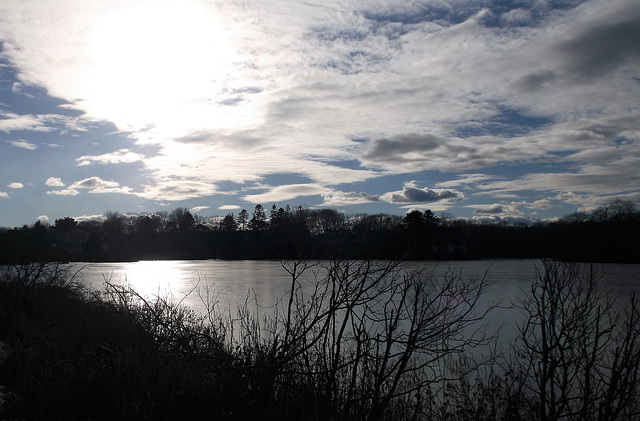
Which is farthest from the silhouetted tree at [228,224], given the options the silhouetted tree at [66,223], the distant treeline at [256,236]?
the silhouetted tree at [66,223]

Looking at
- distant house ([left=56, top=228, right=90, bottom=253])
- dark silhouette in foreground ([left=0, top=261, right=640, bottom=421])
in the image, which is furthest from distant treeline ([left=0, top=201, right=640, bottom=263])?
dark silhouette in foreground ([left=0, top=261, right=640, bottom=421])

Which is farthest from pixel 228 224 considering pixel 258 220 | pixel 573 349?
pixel 573 349

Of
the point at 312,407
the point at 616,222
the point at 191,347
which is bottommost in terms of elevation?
the point at 312,407

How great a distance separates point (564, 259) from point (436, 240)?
60.7 meters

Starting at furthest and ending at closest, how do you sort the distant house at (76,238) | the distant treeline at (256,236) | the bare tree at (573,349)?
the distant house at (76,238), the distant treeline at (256,236), the bare tree at (573,349)

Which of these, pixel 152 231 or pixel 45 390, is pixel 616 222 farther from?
pixel 152 231

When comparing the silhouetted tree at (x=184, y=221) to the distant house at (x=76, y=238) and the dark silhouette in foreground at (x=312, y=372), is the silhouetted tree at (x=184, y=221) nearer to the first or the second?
the distant house at (x=76, y=238)

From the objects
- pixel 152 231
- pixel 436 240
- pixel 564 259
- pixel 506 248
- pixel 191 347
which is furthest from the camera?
pixel 152 231

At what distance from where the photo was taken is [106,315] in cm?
1354

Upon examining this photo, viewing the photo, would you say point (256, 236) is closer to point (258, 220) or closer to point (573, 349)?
point (258, 220)

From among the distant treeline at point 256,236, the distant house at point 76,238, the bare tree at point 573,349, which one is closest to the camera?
the bare tree at point 573,349

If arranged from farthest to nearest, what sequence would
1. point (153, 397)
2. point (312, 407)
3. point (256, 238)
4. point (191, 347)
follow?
point (256, 238) < point (191, 347) < point (312, 407) < point (153, 397)

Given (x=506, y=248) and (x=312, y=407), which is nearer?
(x=312, y=407)

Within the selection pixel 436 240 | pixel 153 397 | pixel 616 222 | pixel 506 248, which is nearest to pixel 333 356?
pixel 153 397
